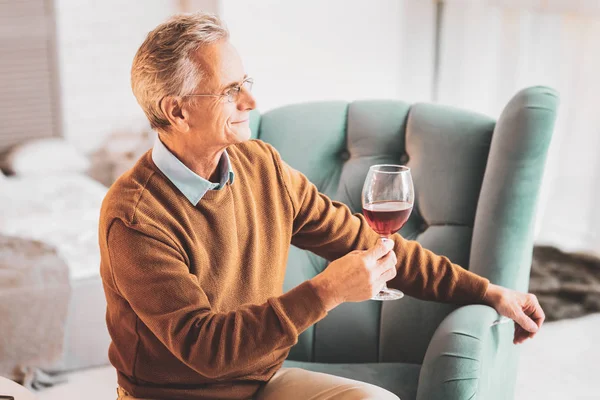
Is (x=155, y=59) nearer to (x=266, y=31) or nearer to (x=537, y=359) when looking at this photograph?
(x=537, y=359)

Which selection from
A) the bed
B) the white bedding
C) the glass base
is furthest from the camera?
the white bedding

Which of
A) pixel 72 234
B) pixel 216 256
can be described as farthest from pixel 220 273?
pixel 72 234

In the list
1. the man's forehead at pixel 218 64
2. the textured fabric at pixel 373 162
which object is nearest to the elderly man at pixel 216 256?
the man's forehead at pixel 218 64

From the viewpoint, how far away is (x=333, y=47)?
3637 mm

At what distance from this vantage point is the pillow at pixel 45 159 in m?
3.72

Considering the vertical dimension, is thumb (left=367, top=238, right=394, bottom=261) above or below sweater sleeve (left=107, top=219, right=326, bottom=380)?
above

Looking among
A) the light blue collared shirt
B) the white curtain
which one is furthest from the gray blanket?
the white curtain

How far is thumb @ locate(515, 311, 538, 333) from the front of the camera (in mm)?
1569

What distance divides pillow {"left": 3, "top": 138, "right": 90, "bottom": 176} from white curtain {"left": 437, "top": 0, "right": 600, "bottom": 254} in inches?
76.9

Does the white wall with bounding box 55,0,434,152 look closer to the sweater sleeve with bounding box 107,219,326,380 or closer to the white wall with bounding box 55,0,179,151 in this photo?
the white wall with bounding box 55,0,179,151

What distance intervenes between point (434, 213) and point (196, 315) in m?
0.84

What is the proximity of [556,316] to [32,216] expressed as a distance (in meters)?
2.12

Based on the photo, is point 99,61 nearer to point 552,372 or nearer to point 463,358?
point 552,372

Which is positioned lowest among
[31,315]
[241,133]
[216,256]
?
[31,315]
